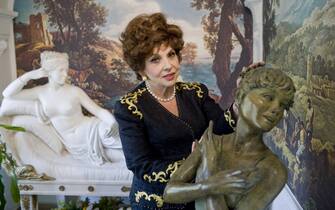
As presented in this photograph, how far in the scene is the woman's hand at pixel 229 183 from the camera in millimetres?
942

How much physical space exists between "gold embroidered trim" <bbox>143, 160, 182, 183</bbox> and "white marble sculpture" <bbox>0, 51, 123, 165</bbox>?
1388 millimetres

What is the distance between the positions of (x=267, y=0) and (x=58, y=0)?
1.72m

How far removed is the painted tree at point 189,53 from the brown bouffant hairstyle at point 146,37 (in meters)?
1.86

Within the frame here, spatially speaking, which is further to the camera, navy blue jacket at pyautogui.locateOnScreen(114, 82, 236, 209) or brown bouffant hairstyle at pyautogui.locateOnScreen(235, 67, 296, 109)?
navy blue jacket at pyautogui.locateOnScreen(114, 82, 236, 209)

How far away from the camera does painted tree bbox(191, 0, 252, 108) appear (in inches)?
124

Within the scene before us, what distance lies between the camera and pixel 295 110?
1.69 meters

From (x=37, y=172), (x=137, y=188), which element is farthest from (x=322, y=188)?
(x=37, y=172)

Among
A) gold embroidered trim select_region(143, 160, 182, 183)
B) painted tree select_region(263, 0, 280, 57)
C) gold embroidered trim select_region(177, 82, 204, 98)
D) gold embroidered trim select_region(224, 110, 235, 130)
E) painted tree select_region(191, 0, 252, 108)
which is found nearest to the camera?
gold embroidered trim select_region(143, 160, 182, 183)

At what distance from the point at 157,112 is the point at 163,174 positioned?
0.90ft

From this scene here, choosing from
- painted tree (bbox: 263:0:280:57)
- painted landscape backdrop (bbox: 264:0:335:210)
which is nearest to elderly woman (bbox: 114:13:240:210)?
painted landscape backdrop (bbox: 264:0:335:210)

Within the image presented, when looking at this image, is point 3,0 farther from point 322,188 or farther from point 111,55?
point 322,188

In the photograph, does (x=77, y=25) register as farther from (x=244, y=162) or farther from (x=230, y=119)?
(x=244, y=162)

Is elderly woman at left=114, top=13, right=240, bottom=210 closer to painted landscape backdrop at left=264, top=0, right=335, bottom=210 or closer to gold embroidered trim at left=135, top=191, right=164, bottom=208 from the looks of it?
gold embroidered trim at left=135, top=191, right=164, bottom=208

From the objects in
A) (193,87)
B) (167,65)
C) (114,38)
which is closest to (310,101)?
(193,87)
